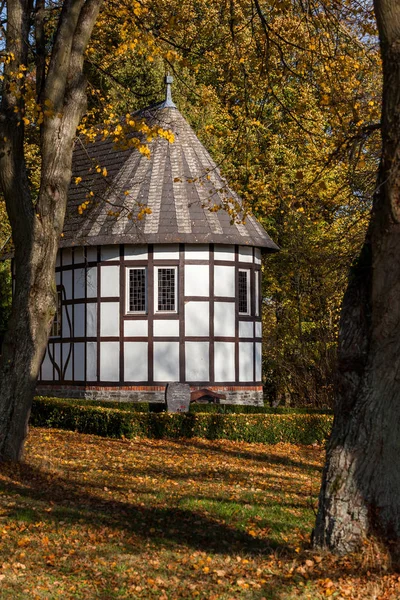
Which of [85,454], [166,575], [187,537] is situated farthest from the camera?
[85,454]

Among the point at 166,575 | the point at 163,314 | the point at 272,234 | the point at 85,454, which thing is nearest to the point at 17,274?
the point at 85,454

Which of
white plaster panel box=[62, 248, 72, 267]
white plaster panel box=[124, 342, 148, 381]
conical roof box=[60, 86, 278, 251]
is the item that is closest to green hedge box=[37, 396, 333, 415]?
white plaster panel box=[124, 342, 148, 381]

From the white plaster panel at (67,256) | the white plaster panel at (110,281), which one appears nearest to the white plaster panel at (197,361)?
the white plaster panel at (110,281)

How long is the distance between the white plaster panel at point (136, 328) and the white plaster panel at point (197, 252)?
2.19 metres

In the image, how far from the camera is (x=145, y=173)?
24891 millimetres

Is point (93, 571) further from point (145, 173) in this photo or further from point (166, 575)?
point (145, 173)

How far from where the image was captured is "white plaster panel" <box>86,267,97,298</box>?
24.0m

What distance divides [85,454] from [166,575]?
7282 mm

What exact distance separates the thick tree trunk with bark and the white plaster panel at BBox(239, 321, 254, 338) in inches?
662

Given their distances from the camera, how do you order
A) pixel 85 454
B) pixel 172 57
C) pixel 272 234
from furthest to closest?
pixel 272 234 → pixel 85 454 → pixel 172 57

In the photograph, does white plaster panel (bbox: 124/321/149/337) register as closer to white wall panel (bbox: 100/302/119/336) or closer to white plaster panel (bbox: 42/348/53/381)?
white wall panel (bbox: 100/302/119/336)

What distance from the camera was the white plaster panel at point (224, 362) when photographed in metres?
Result: 23.4

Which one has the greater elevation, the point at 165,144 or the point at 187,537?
the point at 165,144

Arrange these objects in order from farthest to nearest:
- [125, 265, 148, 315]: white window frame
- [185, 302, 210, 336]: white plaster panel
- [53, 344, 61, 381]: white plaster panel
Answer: [53, 344, 61, 381]: white plaster panel < [125, 265, 148, 315]: white window frame < [185, 302, 210, 336]: white plaster panel
